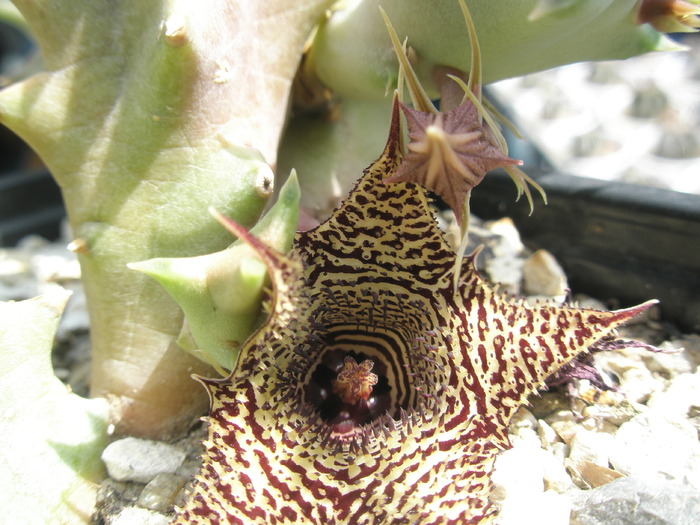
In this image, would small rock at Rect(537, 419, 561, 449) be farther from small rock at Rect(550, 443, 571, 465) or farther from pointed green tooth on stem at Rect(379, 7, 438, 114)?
pointed green tooth on stem at Rect(379, 7, 438, 114)

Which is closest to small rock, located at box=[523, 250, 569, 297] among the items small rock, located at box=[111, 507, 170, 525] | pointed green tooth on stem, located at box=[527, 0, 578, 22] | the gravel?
the gravel

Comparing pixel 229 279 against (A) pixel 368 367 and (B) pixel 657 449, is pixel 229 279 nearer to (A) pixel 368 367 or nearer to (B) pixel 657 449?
(A) pixel 368 367

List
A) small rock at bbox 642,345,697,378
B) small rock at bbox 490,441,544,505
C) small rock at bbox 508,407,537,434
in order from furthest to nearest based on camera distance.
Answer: small rock at bbox 642,345,697,378 < small rock at bbox 508,407,537,434 < small rock at bbox 490,441,544,505

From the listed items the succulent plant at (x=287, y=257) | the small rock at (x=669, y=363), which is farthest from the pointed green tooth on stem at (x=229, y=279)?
the small rock at (x=669, y=363)

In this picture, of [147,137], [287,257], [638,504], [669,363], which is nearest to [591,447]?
[638,504]

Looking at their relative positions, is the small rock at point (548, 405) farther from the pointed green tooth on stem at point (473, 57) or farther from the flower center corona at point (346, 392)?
the pointed green tooth on stem at point (473, 57)

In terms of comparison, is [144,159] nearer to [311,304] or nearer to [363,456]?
[311,304]

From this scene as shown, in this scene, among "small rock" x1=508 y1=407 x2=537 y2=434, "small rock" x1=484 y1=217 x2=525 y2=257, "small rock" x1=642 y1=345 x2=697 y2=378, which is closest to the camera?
"small rock" x1=508 y1=407 x2=537 y2=434
